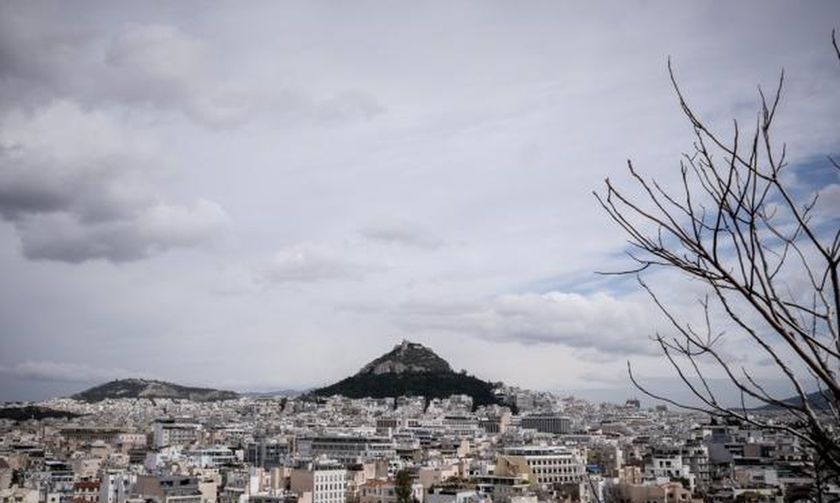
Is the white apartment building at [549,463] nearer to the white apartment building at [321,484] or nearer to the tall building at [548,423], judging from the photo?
the white apartment building at [321,484]

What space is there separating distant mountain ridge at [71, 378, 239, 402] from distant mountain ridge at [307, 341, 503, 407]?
86.1 ft

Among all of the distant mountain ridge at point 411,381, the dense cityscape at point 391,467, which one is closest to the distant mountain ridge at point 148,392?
the distant mountain ridge at point 411,381

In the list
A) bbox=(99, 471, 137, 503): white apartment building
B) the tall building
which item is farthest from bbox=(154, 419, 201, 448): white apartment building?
the tall building

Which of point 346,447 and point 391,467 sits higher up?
point 346,447

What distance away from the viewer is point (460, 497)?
18219 millimetres

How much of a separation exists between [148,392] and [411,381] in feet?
154

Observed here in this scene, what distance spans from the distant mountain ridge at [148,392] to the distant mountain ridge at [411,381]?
2624 centimetres

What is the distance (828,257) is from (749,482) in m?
21.0

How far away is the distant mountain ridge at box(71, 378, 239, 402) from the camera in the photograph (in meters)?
110

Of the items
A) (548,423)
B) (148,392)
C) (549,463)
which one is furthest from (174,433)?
(148,392)

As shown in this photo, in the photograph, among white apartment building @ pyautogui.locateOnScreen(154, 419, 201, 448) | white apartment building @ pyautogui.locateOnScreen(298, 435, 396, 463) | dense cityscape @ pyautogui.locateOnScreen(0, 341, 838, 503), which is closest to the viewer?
dense cityscape @ pyautogui.locateOnScreen(0, 341, 838, 503)

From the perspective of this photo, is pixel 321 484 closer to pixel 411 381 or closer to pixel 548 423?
pixel 548 423

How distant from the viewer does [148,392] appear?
11056cm

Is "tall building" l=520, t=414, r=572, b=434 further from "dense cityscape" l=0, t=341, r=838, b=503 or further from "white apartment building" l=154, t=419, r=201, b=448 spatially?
"white apartment building" l=154, t=419, r=201, b=448
